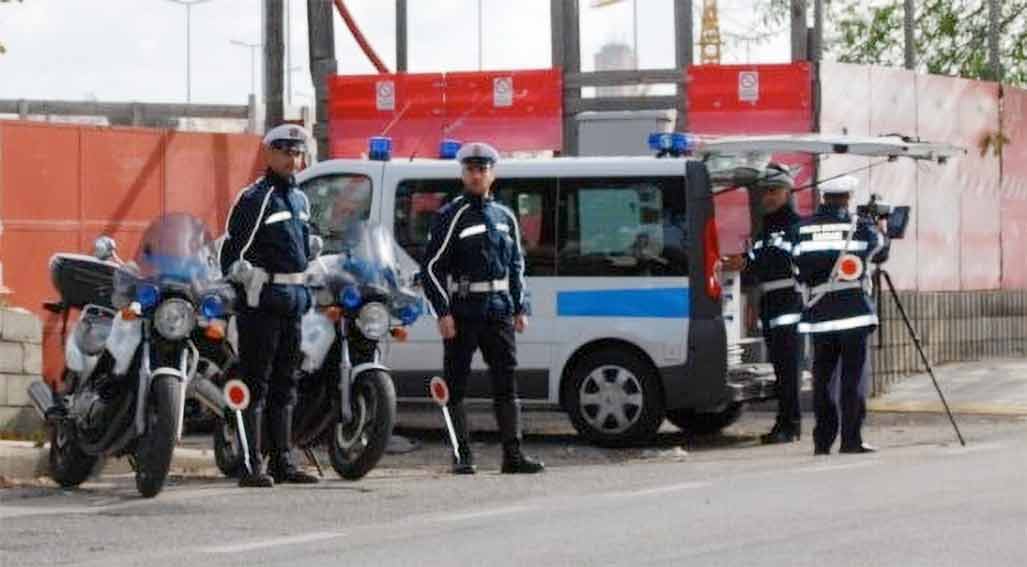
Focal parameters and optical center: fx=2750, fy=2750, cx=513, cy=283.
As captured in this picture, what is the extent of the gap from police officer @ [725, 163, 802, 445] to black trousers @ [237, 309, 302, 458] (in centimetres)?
445

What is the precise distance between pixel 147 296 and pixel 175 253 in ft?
1.48

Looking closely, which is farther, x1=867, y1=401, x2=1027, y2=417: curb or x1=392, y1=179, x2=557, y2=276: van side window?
x1=867, y1=401, x2=1027, y2=417: curb

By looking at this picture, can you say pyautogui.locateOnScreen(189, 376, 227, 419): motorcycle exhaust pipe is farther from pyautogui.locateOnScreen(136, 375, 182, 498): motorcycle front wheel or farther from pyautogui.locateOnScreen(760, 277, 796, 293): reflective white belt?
pyautogui.locateOnScreen(760, 277, 796, 293): reflective white belt

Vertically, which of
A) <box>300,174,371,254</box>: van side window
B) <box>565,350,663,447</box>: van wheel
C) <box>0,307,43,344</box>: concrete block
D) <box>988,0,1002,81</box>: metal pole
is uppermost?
<box>988,0,1002,81</box>: metal pole

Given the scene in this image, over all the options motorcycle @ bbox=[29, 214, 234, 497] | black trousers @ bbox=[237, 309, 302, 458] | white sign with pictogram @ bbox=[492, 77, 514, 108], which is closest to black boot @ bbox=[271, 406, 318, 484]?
black trousers @ bbox=[237, 309, 302, 458]

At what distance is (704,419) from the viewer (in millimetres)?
19266

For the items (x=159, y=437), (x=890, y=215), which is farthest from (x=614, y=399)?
(x=159, y=437)

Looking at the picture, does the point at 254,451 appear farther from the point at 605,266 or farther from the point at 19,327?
the point at 19,327

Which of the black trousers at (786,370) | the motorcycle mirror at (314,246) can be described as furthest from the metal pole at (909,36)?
the motorcycle mirror at (314,246)

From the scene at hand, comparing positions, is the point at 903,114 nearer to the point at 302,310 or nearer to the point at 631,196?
the point at 631,196

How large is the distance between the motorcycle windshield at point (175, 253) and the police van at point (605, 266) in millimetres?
3388

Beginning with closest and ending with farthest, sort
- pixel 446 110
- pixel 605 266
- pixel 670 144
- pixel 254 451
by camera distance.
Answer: pixel 254 451, pixel 670 144, pixel 605 266, pixel 446 110

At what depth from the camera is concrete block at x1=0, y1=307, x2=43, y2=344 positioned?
711 inches

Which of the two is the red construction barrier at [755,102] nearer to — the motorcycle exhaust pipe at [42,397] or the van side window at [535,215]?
the van side window at [535,215]
